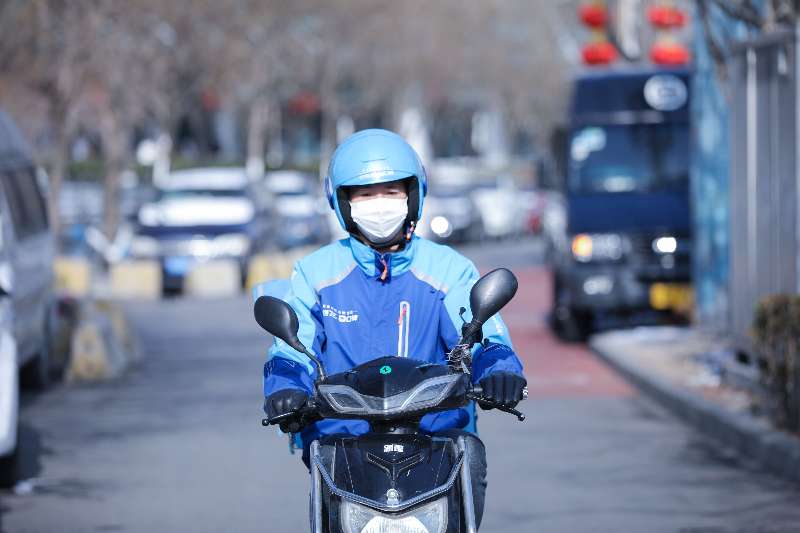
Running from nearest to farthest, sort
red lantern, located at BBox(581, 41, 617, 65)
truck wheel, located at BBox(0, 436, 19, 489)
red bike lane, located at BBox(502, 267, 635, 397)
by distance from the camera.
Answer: truck wheel, located at BBox(0, 436, 19, 489)
red bike lane, located at BBox(502, 267, 635, 397)
red lantern, located at BBox(581, 41, 617, 65)

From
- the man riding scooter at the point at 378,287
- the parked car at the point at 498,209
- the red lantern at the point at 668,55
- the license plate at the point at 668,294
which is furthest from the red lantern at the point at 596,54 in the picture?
the parked car at the point at 498,209

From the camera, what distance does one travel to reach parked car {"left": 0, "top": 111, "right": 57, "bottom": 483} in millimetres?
13766

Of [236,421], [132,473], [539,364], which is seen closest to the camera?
[132,473]

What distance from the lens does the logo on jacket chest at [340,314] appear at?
4.93 m

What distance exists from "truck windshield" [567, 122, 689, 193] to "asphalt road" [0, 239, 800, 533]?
2836 mm

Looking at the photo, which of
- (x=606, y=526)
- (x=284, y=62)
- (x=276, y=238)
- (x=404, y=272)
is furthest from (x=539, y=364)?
(x=284, y=62)

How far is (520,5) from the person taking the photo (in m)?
72.1

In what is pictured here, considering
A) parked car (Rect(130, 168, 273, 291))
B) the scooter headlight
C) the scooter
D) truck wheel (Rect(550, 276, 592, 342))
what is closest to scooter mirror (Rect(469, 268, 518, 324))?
the scooter

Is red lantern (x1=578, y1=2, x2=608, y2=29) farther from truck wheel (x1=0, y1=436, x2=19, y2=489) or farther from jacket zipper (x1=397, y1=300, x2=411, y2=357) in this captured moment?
jacket zipper (x1=397, y1=300, x2=411, y2=357)

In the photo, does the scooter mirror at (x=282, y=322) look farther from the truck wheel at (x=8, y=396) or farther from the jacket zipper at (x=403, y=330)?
the truck wheel at (x=8, y=396)

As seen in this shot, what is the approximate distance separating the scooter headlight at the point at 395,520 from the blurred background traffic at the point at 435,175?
220cm

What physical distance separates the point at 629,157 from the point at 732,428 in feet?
27.0

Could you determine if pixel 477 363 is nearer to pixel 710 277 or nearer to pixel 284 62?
pixel 710 277

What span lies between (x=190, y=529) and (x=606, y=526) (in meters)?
1.99
